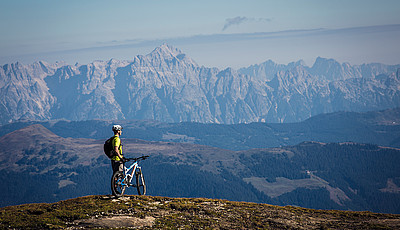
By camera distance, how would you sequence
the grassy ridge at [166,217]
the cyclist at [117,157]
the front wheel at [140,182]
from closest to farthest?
the grassy ridge at [166,217] < the cyclist at [117,157] < the front wheel at [140,182]

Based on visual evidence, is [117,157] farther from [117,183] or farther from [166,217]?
[166,217]

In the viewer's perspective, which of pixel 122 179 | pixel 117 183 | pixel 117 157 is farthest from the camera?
pixel 122 179

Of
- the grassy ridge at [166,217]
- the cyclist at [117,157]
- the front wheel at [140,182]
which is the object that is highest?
the cyclist at [117,157]

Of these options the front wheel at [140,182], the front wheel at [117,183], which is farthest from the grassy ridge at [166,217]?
the front wheel at [117,183]

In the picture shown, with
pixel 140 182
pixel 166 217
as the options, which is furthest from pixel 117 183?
pixel 166 217

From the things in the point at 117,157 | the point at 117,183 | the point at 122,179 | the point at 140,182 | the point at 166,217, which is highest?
the point at 117,157

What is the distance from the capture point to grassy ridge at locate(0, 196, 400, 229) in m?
35.3

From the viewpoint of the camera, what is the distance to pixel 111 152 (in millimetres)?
38812

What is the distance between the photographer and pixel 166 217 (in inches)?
1475

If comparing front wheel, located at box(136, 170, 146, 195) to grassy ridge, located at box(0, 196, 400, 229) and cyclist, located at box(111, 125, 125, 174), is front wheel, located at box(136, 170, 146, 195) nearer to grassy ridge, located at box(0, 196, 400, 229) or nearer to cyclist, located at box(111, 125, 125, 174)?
grassy ridge, located at box(0, 196, 400, 229)

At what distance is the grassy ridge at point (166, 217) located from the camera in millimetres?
35312

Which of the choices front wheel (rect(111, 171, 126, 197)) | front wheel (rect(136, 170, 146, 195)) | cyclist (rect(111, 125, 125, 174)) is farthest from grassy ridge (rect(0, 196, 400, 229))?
cyclist (rect(111, 125, 125, 174))

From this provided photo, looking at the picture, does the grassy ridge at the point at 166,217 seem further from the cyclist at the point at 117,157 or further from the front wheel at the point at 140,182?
the cyclist at the point at 117,157

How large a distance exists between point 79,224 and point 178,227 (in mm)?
8862
